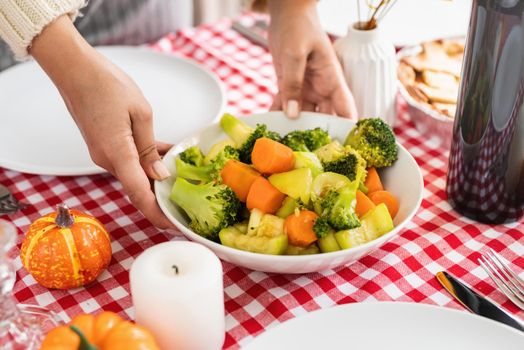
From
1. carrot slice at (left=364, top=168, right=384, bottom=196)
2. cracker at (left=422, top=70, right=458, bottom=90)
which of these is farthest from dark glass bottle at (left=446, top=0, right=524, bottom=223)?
cracker at (left=422, top=70, right=458, bottom=90)

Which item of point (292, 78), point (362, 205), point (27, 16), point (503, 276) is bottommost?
point (503, 276)

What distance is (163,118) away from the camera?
5.48 feet

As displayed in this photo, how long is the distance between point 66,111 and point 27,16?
482mm

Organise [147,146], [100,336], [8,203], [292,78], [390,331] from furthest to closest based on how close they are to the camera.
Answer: [292,78] < [8,203] < [147,146] < [390,331] < [100,336]

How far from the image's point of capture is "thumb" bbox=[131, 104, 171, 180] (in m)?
1.25

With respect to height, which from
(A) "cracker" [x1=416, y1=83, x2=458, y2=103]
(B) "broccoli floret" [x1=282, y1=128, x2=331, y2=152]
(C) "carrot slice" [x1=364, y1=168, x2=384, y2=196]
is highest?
(B) "broccoli floret" [x1=282, y1=128, x2=331, y2=152]

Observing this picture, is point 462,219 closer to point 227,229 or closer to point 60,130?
Answer: point 227,229

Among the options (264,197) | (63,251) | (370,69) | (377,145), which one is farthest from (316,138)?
(63,251)

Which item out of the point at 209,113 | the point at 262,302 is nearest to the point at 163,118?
the point at 209,113

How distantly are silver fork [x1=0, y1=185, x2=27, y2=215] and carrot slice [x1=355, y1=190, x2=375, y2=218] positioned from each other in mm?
747

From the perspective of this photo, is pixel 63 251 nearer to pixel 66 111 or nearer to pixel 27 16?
pixel 27 16

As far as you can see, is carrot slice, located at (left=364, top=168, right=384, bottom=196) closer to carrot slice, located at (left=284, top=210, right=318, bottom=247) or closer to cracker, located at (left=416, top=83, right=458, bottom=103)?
carrot slice, located at (left=284, top=210, right=318, bottom=247)

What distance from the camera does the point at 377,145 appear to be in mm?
1293

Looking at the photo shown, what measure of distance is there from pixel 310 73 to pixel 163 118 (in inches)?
16.1
